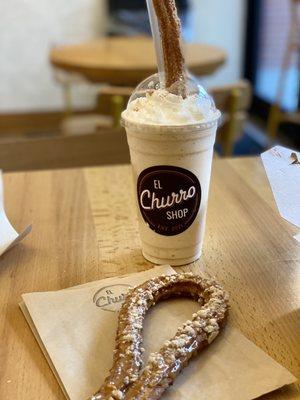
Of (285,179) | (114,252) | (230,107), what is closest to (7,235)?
(114,252)

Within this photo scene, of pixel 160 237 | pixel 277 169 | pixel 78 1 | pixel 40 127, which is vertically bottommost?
pixel 40 127

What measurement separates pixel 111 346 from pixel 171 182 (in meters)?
0.21

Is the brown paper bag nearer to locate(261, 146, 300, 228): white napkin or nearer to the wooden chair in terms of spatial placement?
locate(261, 146, 300, 228): white napkin

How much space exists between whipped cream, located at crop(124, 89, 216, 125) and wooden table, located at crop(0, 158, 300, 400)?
19cm

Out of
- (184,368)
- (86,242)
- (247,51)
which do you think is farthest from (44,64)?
(184,368)

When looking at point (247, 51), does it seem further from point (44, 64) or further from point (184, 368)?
point (184, 368)

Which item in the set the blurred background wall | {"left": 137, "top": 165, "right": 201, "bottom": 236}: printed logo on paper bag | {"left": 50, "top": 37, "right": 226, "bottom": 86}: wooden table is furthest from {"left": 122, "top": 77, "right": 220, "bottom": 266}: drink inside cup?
the blurred background wall

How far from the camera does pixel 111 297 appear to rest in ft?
1.90

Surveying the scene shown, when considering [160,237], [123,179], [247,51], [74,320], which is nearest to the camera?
[74,320]

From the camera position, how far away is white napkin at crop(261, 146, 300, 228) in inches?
22.7

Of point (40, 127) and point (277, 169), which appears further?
point (40, 127)

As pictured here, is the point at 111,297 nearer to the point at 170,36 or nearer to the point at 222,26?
the point at 170,36

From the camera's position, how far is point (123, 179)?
99 cm

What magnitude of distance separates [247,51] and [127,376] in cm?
405
